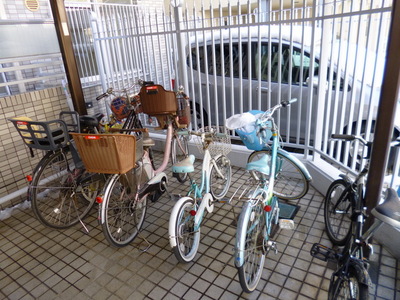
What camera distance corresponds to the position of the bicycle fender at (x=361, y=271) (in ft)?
5.25

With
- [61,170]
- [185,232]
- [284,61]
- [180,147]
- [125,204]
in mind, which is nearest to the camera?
[185,232]

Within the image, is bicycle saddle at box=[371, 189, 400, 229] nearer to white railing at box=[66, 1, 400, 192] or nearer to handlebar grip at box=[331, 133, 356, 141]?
handlebar grip at box=[331, 133, 356, 141]

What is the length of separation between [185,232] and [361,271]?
1298mm

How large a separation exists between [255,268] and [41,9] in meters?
4.77

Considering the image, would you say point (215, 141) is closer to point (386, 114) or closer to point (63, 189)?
point (386, 114)

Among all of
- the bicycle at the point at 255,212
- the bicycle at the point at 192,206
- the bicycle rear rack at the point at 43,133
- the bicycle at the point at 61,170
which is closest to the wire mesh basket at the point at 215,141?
the bicycle at the point at 192,206

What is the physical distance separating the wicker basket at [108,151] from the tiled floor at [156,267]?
0.81m

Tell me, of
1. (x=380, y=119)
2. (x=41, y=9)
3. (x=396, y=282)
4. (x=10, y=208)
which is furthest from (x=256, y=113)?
(x=41, y=9)

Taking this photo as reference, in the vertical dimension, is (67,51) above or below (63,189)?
above

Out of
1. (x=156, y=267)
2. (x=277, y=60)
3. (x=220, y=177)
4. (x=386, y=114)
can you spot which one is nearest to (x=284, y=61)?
(x=277, y=60)

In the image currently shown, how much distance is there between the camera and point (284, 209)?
124 inches

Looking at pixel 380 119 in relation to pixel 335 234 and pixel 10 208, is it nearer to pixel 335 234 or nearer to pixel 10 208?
pixel 335 234

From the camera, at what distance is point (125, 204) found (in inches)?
113

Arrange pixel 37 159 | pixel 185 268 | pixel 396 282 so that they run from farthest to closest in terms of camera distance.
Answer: pixel 37 159 → pixel 185 268 → pixel 396 282
